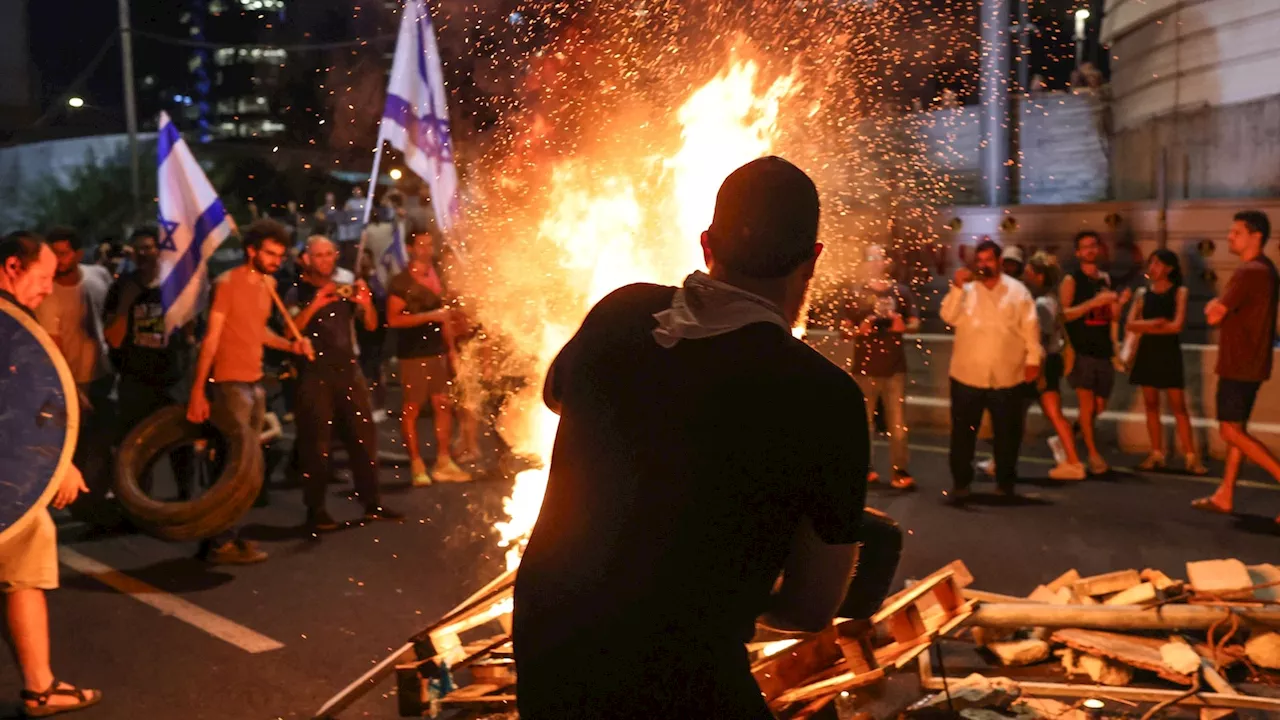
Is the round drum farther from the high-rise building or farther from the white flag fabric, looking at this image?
the high-rise building

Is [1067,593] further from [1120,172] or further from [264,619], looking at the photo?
[1120,172]

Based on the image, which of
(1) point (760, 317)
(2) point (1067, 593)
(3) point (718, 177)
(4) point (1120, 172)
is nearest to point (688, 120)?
(3) point (718, 177)

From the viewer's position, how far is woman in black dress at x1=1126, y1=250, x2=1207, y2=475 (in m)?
9.09

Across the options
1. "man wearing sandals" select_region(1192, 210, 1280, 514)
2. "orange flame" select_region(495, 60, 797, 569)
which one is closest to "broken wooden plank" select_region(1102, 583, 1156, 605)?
"orange flame" select_region(495, 60, 797, 569)

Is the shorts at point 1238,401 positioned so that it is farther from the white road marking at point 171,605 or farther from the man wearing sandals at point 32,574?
the man wearing sandals at point 32,574

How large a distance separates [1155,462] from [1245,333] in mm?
1980

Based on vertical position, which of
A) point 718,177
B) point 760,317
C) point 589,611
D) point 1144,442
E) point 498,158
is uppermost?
point 498,158

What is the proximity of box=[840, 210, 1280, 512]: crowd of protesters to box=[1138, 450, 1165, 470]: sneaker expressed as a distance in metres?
0.01

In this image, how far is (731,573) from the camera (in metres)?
1.95

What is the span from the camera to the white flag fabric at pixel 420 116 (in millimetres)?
8992

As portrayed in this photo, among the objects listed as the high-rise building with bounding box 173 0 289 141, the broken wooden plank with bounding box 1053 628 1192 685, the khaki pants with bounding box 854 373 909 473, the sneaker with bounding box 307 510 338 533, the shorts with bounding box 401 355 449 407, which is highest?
the high-rise building with bounding box 173 0 289 141

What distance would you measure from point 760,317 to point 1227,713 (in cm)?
325

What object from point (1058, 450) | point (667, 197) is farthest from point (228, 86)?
point (667, 197)

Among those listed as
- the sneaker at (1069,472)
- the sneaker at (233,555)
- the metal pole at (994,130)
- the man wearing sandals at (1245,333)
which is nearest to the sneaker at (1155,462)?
the sneaker at (1069,472)
